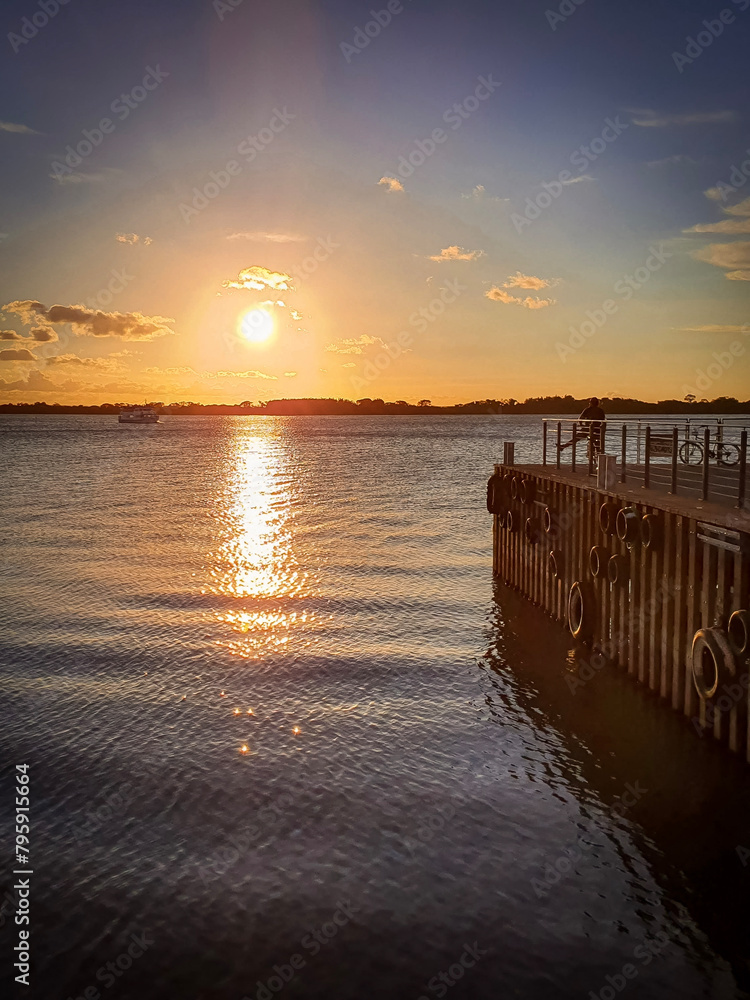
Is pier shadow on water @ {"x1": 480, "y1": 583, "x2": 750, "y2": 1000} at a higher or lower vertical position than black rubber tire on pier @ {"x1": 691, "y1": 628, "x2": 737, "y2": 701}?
lower

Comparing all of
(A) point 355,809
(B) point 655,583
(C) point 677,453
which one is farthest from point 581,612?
(A) point 355,809

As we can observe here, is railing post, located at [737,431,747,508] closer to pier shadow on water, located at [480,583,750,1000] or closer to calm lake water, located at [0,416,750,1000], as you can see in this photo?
pier shadow on water, located at [480,583,750,1000]

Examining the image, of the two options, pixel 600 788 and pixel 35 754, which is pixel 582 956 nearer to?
pixel 600 788

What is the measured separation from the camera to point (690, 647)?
13000mm

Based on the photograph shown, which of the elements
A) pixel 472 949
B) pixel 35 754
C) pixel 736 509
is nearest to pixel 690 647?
pixel 736 509

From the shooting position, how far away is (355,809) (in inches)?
430

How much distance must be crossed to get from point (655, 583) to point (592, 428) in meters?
9.15

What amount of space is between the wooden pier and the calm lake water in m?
0.73

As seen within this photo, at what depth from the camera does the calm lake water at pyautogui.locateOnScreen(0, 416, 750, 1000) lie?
8016 millimetres

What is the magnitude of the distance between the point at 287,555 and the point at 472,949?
2510 cm

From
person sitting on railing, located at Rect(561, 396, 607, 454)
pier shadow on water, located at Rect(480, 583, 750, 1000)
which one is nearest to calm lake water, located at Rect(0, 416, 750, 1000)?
pier shadow on water, located at Rect(480, 583, 750, 1000)

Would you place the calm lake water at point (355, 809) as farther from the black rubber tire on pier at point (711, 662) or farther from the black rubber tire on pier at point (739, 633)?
the black rubber tire on pier at point (739, 633)

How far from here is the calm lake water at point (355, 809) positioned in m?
8.02

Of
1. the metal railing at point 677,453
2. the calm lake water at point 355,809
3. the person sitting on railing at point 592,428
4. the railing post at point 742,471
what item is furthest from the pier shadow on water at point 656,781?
the person sitting on railing at point 592,428
